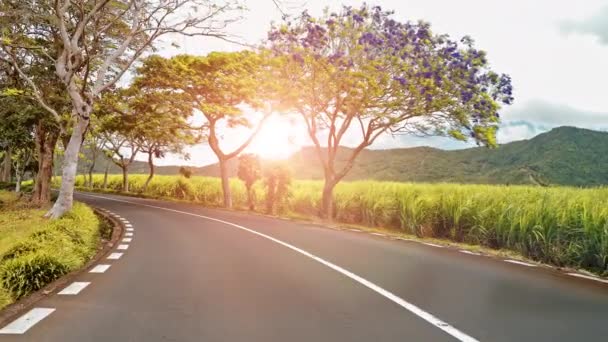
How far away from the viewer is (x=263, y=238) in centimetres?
1516

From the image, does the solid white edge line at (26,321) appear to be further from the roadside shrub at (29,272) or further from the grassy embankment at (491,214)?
the grassy embankment at (491,214)

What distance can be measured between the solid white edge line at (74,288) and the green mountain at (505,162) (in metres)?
85.4

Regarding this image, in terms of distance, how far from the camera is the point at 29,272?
8195 mm

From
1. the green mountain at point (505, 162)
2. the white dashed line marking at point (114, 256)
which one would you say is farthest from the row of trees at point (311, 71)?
the green mountain at point (505, 162)

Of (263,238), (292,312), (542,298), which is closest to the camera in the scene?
(292,312)

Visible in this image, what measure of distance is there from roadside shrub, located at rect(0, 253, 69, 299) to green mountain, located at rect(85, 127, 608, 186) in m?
85.0

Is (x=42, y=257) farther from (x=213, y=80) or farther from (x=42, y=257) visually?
(x=213, y=80)

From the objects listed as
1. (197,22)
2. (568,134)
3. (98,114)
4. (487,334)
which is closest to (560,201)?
(487,334)

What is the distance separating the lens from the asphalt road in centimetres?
527

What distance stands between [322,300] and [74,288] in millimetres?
3373

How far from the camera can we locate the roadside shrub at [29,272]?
7.58m

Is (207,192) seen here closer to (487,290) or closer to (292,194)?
(292,194)

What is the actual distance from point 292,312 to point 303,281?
6.92 ft

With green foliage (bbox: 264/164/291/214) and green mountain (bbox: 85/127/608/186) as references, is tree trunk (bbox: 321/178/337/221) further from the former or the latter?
green mountain (bbox: 85/127/608/186)
